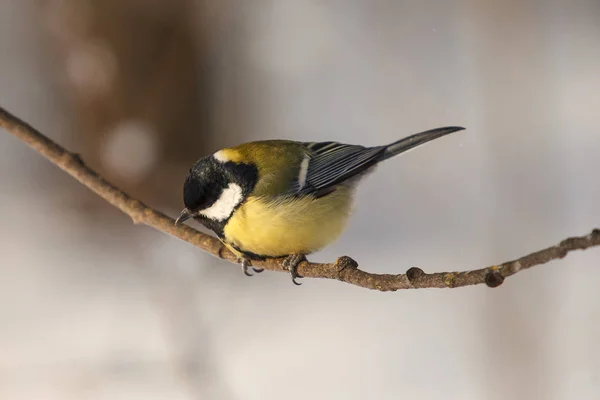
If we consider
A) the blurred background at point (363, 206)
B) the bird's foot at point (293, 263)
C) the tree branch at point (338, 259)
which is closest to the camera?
the tree branch at point (338, 259)

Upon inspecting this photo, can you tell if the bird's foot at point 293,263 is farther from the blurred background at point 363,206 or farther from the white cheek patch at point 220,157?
the blurred background at point 363,206

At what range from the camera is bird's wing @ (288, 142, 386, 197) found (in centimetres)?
72

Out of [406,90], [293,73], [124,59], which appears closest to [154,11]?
[124,59]

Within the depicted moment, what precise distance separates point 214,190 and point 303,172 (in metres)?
0.12

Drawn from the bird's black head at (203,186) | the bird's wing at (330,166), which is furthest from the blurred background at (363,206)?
the bird's black head at (203,186)

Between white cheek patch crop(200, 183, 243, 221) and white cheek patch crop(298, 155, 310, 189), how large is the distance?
8cm

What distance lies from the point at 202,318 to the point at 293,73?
62 cm

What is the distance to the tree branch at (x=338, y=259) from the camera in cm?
33

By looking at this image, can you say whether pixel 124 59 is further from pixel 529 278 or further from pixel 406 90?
pixel 529 278

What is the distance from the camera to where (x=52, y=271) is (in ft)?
5.43

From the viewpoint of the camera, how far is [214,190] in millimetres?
688

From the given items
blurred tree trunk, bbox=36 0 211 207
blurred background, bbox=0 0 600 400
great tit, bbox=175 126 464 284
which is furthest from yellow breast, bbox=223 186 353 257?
blurred tree trunk, bbox=36 0 211 207

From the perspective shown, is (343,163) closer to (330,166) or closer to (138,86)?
(330,166)

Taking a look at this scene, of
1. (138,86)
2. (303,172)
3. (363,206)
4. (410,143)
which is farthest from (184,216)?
(138,86)
